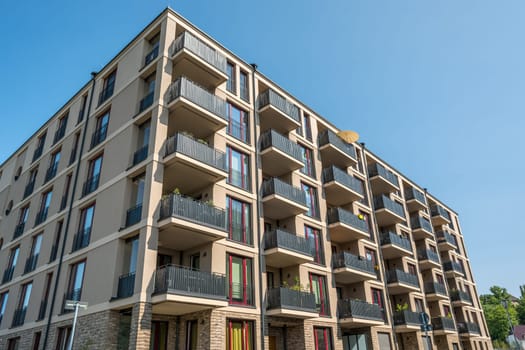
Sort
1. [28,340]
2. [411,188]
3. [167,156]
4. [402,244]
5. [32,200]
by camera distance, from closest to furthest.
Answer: [167,156], [28,340], [32,200], [402,244], [411,188]

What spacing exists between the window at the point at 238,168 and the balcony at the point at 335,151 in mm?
8552

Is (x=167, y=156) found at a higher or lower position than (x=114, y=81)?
lower

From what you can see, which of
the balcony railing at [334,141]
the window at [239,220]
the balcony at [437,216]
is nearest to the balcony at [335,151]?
the balcony railing at [334,141]

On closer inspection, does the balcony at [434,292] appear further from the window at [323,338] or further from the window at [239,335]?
the window at [239,335]

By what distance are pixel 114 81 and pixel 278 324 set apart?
55.5 feet

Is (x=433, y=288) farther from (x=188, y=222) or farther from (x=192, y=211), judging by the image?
(x=188, y=222)

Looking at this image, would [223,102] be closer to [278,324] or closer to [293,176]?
[293,176]

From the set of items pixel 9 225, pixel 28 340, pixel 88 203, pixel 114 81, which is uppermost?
pixel 114 81

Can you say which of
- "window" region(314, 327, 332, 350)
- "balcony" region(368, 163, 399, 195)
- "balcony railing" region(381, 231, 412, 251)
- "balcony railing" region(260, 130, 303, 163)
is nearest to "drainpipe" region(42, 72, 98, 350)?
"balcony railing" region(260, 130, 303, 163)

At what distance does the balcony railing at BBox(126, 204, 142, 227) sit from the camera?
17.3 metres

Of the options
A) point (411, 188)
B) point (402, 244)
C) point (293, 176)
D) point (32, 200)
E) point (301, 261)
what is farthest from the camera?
point (411, 188)

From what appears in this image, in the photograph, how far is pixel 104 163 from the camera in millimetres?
21141

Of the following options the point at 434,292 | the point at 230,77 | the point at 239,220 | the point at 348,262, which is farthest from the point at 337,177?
the point at 434,292

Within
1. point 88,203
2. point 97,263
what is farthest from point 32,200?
point 97,263
